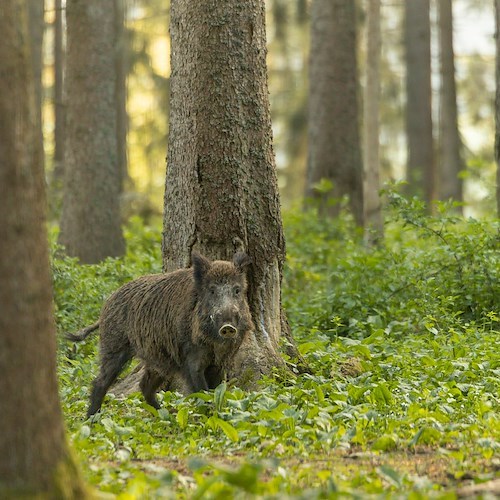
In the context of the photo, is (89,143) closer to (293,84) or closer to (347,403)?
(347,403)

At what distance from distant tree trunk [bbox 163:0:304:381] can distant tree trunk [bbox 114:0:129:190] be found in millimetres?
15378

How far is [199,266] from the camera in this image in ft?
26.9

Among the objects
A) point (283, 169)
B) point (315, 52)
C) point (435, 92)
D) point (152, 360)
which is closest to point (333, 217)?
point (315, 52)

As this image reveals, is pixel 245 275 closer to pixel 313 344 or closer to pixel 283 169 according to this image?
pixel 313 344

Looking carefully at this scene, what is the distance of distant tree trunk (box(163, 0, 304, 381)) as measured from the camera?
8898 millimetres

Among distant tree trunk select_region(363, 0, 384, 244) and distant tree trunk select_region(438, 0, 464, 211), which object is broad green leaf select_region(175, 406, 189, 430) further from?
distant tree trunk select_region(438, 0, 464, 211)

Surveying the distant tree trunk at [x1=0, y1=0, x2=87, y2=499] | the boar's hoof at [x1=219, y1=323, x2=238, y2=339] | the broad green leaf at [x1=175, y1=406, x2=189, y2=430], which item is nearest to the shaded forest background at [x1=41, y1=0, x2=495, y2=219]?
the boar's hoof at [x1=219, y1=323, x2=238, y2=339]

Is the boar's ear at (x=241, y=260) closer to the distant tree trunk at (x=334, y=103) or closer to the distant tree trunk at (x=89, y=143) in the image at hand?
the distant tree trunk at (x=89, y=143)

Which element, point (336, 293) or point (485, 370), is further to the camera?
point (336, 293)

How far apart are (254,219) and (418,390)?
2.18 metres

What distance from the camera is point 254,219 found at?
352 inches

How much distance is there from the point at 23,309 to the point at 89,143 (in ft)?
40.5

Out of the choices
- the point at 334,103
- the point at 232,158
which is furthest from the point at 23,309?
the point at 334,103

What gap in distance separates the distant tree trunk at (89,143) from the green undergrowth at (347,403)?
255 cm
